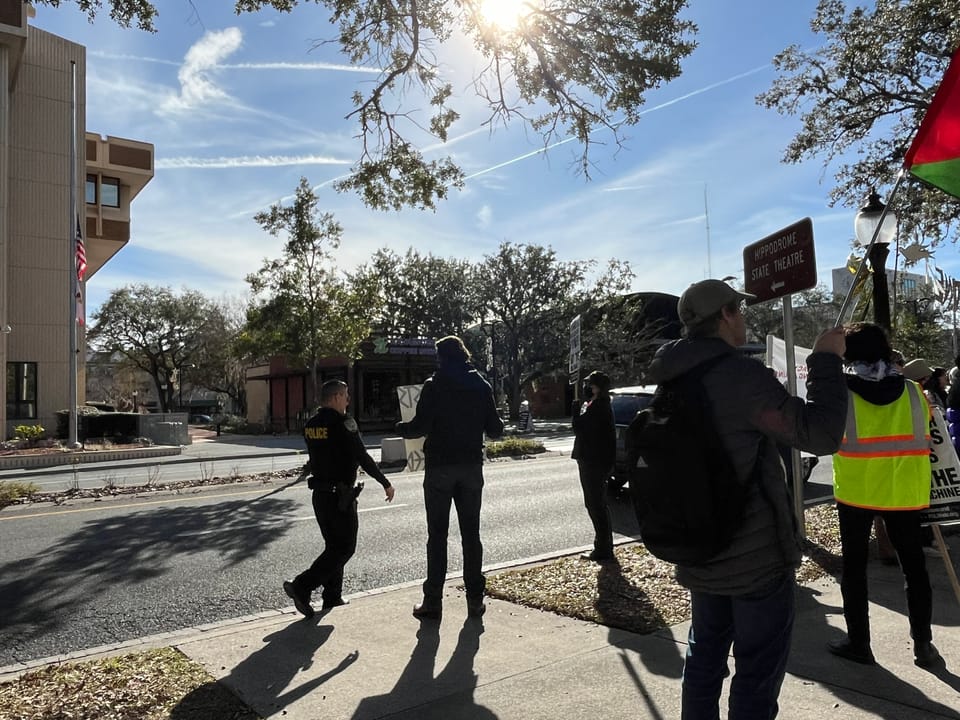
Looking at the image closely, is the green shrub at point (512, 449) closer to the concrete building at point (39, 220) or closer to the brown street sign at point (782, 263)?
the brown street sign at point (782, 263)

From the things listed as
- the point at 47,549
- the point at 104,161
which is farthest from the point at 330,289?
the point at 104,161

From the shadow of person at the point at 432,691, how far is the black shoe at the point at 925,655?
2.23 metres

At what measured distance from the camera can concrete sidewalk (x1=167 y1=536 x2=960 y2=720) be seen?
355 centimetres

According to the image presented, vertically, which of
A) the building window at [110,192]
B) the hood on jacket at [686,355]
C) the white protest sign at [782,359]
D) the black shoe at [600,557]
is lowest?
the black shoe at [600,557]

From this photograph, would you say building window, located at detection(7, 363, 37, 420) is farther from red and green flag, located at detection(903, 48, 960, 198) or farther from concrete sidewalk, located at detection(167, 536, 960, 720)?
red and green flag, located at detection(903, 48, 960, 198)

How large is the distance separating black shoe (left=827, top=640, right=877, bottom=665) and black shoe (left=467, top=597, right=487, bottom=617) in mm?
2228

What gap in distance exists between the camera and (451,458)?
5180mm

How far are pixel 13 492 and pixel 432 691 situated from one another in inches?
402

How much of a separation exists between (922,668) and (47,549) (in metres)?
8.06

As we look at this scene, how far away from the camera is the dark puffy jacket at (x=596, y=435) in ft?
22.8

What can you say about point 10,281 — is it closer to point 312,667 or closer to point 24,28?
point 24,28

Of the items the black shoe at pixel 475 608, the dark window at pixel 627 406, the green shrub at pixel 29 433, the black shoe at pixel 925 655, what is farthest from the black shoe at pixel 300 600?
the green shrub at pixel 29 433

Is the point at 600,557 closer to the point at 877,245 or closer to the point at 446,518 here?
the point at 446,518

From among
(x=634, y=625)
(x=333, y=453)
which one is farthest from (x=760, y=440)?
(x=333, y=453)
